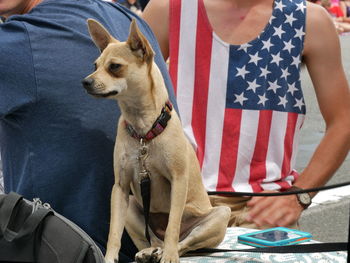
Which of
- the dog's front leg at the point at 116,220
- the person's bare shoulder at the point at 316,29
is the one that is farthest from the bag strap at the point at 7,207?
the person's bare shoulder at the point at 316,29

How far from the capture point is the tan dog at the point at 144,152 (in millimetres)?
1727

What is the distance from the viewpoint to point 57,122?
2.18 m

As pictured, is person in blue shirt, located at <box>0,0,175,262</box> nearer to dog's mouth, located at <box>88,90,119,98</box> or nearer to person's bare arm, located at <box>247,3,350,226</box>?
dog's mouth, located at <box>88,90,119,98</box>

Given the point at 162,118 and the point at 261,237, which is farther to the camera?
the point at 261,237

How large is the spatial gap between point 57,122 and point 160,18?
43.7 inches

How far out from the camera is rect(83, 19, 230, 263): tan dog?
1727mm

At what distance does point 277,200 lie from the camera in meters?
2.80

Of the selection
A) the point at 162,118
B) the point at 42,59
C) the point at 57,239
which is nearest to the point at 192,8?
the point at 42,59

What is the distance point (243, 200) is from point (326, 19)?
0.79 metres

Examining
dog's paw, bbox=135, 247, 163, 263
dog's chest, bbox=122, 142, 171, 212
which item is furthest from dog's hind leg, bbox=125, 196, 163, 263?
dog's chest, bbox=122, 142, 171, 212

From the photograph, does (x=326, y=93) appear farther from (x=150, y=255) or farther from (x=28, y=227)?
(x=28, y=227)

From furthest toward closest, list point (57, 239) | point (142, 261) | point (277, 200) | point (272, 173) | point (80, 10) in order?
point (272, 173) → point (277, 200) → point (80, 10) → point (142, 261) → point (57, 239)

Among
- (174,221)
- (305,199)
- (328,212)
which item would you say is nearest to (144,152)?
(174,221)

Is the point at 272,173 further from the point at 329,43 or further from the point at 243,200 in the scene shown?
the point at 329,43
